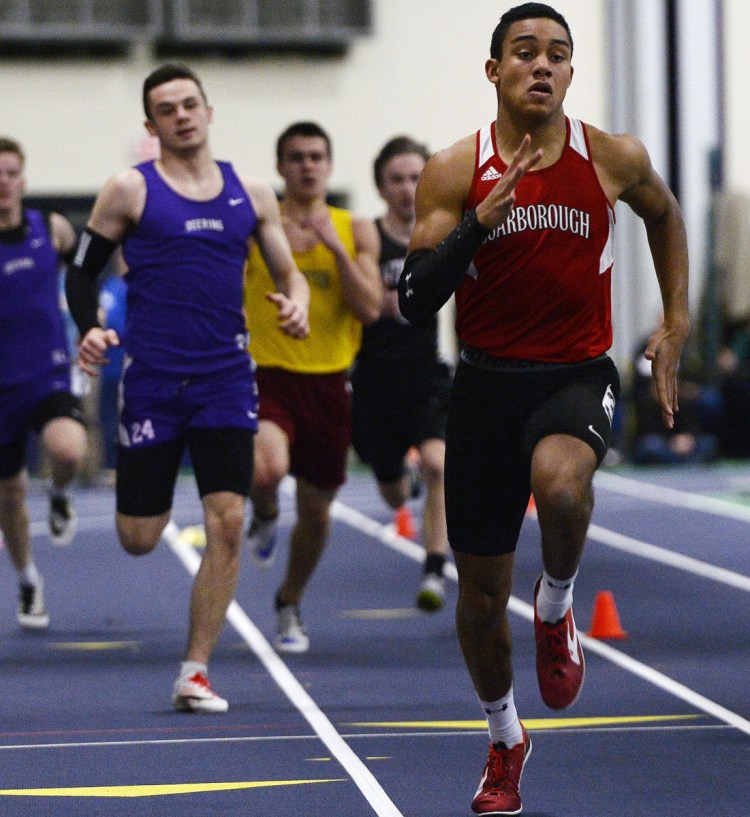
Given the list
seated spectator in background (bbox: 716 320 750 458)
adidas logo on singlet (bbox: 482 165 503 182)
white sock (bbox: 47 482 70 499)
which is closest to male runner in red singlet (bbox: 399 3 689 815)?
adidas logo on singlet (bbox: 482 165 503 182)

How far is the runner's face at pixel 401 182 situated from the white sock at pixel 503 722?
451 cm

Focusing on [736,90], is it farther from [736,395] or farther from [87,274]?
[87,274]

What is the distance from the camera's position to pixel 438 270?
4.67 metres

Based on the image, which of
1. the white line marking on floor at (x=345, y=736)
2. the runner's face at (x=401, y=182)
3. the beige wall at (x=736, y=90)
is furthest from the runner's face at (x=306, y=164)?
the beige wall at (x=736, y=90)

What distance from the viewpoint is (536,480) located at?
477 centimetres

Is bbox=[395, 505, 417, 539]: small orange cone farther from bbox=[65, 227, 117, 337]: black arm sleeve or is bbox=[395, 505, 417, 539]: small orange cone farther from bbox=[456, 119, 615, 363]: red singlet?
bbox=[456, 119, 615, 363]: red singlet

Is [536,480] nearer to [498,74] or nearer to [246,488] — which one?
[498,74]

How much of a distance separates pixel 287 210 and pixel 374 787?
3.55 meters

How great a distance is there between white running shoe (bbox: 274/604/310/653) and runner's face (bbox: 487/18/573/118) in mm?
3672

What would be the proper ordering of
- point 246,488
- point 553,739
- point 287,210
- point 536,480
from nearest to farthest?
1. point 536,480
2. point 553,739
3. point 246,488
4. point 287,210

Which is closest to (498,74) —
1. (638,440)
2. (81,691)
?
(81,691)

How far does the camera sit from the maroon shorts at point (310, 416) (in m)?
8.09

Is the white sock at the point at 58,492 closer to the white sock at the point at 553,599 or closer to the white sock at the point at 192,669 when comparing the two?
the white sock at the point at 192,669

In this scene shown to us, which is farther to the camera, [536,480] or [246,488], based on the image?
[246,488]
